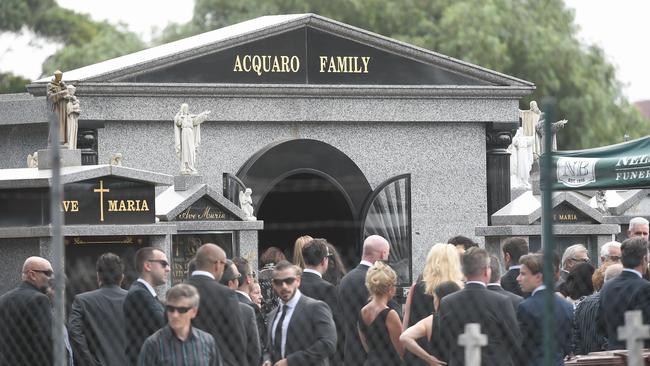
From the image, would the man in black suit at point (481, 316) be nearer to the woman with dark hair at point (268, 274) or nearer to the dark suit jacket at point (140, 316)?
the dark suit jacket at point (140, 316)

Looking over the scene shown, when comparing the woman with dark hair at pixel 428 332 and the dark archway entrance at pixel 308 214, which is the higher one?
the dark archway entrance at pixel 308 214

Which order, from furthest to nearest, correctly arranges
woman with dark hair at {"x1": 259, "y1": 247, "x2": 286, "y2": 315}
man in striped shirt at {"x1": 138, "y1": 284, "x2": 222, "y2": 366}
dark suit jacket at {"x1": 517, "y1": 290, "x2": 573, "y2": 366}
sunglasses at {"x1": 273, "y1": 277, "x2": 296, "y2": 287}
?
woman with dark hair at {"x1": 259, "y1": 247, "x2": 286, "y2": 315}
sunglasses at {"x1": 273, "y1": 277, "x2": 296, "y2": 287}
dark suit jacket at {"x1": 517, "y1": 290, "x2": 573, "y2": 366}
man in striped shirt at {"x1": 138, "y1": 284, "x2": 222, "y2": 366}

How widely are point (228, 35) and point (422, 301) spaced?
12.3m

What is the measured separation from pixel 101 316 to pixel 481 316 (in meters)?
3.08

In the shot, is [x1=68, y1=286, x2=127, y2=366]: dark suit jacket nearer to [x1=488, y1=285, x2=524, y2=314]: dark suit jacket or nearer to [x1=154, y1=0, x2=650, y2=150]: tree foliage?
[x1=488, y1=285, x2=524, y2=314]: dark suit jacket

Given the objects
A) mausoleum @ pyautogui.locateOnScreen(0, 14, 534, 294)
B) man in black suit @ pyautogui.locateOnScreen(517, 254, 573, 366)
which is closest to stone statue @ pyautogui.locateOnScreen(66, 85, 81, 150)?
mausoleum @ pyautogui.locateOnScreen(0, 14, 534, 294)

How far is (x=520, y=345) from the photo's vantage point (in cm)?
1041

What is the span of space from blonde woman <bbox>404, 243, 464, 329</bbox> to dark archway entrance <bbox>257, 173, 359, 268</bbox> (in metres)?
11.6

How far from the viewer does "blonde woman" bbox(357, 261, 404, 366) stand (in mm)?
11148

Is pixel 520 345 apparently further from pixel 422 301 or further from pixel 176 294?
pixel 176 294

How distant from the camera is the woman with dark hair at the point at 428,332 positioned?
35.0 feet

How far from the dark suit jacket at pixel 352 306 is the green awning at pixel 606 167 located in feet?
9.12

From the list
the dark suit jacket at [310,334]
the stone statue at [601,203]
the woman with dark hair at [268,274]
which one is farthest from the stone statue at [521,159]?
the dark suit jacket at [310,334]

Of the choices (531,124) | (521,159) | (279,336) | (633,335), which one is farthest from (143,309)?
(531,124)
